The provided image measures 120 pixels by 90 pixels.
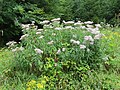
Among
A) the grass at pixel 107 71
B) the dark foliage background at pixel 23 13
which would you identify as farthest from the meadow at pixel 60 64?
the dark foliage background at pixel 23 13

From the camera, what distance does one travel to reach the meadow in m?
3.58

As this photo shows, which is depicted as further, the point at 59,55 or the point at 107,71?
the point at 107,71

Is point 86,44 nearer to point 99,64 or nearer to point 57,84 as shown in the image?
point 99,64

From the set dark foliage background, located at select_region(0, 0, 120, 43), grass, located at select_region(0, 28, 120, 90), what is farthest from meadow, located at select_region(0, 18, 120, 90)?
dark foliage background, located at select_region(0, 0, 120, 43)

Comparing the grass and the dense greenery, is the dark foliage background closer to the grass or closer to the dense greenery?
the grass

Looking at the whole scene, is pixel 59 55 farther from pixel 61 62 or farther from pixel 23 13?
pixel 23 13

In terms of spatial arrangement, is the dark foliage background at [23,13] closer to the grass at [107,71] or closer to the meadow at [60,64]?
the grass at [107,71]

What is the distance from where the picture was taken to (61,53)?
3.66 meters

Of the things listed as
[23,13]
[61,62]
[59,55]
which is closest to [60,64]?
[61,62]

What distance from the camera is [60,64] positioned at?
3.63 metres

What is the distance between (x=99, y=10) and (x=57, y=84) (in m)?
8.50

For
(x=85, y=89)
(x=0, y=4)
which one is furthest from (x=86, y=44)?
(x=0, y=4)

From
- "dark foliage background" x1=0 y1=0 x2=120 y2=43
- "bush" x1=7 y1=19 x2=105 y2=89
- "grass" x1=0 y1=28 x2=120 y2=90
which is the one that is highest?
"bush" x1=7 y1=19 x2=105 y2=89

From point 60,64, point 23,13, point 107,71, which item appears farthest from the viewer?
point 23,13
